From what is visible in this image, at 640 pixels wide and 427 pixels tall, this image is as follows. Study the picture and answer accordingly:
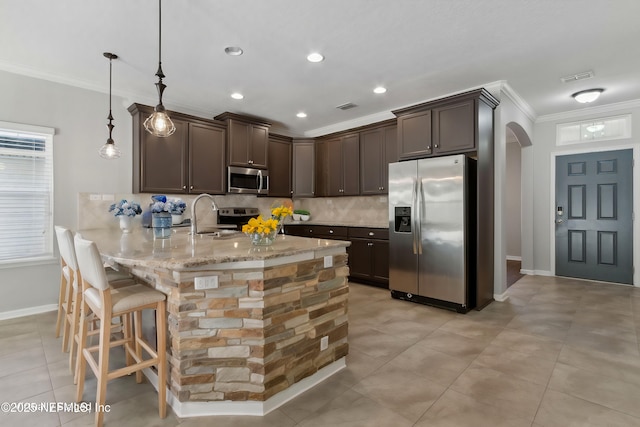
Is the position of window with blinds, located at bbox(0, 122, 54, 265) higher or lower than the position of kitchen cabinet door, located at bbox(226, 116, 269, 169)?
lower

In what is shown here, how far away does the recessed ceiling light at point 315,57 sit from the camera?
10.2 feet

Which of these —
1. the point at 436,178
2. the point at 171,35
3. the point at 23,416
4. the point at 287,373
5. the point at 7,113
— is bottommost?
the point at 23,416

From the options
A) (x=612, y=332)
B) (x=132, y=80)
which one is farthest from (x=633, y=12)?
(x=132, y=80)

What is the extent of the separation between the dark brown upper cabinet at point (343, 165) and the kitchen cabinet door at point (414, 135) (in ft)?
3.46

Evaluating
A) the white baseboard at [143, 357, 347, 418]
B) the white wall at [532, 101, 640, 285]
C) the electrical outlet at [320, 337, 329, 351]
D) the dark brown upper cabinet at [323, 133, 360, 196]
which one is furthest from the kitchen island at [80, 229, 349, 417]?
the white wall at [532, 101, 640, 285]

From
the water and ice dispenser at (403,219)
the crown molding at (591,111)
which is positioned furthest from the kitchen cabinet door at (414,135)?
the crown molding at (591,111)

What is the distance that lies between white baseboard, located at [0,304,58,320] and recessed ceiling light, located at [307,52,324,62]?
13.2 feet

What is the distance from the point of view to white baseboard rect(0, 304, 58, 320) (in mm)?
3391

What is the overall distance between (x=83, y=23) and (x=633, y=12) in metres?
4.35

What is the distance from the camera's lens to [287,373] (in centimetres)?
197

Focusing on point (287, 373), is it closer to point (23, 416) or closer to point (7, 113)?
point (23, 416)

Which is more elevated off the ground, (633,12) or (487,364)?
(633,12)

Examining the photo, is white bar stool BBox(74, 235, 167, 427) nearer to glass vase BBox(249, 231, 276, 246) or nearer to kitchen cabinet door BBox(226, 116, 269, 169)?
glass vase BBox(249, 231, 276, 246)

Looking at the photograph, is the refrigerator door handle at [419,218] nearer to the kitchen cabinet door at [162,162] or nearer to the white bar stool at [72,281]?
the white bar stool at [72,281]
